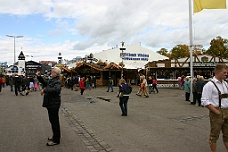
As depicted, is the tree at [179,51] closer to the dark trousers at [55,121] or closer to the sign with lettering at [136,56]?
the sign with lettering at [136,56]

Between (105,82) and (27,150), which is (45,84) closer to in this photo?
(27,150)

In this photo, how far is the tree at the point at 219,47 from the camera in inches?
2156

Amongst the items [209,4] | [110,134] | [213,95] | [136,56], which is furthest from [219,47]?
[213,95]

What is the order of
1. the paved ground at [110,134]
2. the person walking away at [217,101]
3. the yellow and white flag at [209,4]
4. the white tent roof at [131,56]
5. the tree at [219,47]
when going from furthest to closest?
the tree at [219,47] < the white tent roof at [131,56] < the yellow and white flag at [209,4] < the paved ground at [110,134] < the person walking away at [217,101]

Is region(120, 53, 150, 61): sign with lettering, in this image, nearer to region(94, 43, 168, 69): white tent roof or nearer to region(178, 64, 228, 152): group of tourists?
region(94, 43, 168, 69): white tent roof

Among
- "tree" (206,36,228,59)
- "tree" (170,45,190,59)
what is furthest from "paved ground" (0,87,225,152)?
"tree" (170,45,190,59)

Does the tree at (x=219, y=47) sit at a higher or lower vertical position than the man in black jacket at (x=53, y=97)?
higher

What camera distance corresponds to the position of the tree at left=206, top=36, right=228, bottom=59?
5475 centimetres

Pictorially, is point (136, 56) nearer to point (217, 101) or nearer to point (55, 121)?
point (55, 121)

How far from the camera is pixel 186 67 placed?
3145cm

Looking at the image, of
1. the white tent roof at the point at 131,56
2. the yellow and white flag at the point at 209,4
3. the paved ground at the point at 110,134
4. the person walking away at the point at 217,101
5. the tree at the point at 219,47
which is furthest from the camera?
the tree at the point at 219,47

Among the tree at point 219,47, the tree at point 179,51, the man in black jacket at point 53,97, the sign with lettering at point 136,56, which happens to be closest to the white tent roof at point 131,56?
the sign with lettering at point 136,56

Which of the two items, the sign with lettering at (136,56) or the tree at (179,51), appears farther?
the tree at (179,51)

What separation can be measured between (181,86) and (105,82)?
12.4m
